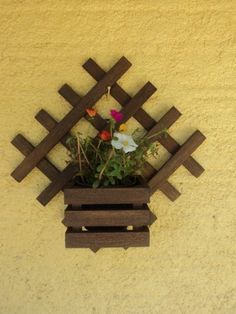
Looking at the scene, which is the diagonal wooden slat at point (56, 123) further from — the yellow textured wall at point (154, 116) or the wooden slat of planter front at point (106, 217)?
the wooden slat of planter front at point (106, 217)

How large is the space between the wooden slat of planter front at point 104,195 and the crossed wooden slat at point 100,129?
0.18 metres

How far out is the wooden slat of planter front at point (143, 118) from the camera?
1.36 m

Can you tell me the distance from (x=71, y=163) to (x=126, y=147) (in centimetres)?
27

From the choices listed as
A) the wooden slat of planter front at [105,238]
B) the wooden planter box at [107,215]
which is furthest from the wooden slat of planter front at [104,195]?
the wooden slat of planter front at [105,238]

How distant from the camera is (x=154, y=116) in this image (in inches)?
54.8

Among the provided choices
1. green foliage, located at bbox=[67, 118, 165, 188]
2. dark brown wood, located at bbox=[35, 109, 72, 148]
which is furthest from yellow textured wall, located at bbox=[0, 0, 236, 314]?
green foliage, located at bbox=[67, 118, 165, 188]

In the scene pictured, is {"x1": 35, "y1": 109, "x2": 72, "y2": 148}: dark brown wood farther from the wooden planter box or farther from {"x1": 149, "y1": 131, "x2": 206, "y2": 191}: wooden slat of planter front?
{"x1": 149, "y1": 131, "x2": 206, "y2": 191}: wooden slat of planter front

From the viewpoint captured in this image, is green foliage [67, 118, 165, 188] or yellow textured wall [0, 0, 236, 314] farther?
yellow textured wall [0, 0, 236, 314]

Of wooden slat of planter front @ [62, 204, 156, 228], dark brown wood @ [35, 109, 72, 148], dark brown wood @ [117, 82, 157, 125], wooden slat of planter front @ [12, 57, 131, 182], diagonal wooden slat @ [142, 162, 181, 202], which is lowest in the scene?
diagonal wooden slat @ [142, 162, 181, 202]

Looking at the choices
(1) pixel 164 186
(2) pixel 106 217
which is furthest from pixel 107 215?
(1) pixel 164 186

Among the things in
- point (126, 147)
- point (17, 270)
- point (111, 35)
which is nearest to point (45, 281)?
point (17, 270)

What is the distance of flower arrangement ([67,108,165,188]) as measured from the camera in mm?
1199

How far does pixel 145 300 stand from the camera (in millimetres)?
1488

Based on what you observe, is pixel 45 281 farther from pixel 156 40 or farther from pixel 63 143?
pixel 156 40
